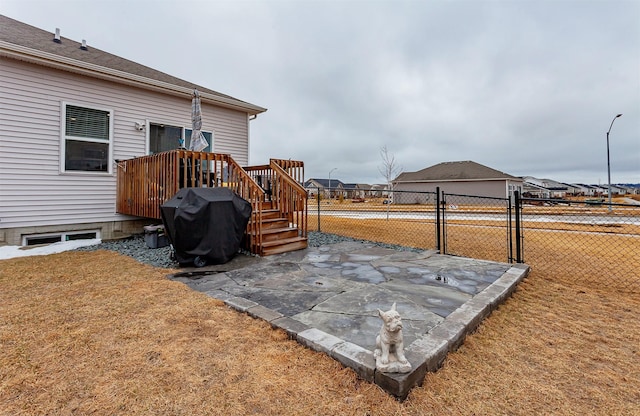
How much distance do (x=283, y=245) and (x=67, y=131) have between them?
5277 millimetres

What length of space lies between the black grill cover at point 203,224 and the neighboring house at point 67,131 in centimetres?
348

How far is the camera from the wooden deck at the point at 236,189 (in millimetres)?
5141

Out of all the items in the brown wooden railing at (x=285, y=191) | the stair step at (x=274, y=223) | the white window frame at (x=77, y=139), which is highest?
the white window frame at (x=77, y=139)

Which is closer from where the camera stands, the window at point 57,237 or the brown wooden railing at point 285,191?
the brown wooden railing at point 285,191

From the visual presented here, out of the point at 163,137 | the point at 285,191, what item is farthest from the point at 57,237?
the point at 285,191

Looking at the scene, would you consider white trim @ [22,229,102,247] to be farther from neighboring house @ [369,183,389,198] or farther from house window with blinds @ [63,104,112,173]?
neighboring house @ [369,183,389,198]

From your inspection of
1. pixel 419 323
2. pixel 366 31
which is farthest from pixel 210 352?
pixel 366 31

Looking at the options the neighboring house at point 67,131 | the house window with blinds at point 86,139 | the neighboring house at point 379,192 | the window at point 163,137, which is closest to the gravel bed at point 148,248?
the neighboring house at point 67,131

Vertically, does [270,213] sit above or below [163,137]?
below

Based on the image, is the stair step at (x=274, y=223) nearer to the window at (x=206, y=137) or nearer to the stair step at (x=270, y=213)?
the stair step at (x=270, y=213)

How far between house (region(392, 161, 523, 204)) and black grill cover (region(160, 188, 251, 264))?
20.8 meters

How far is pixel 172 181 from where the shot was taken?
5.15 metres

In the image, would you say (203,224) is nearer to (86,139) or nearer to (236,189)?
(236,189)

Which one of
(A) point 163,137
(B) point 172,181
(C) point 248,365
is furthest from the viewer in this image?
(A) point 163,137
